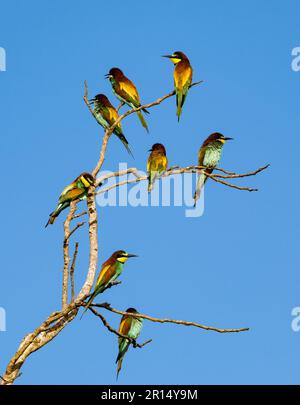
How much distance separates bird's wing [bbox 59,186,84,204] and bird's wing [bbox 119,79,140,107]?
6.85 feet

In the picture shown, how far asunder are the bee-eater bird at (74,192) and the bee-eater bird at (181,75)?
123 centimetres

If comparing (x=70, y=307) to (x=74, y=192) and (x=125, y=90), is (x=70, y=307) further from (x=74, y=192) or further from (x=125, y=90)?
(x=125, y=90)

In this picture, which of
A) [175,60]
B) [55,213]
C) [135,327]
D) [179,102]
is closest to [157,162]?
[179,102]

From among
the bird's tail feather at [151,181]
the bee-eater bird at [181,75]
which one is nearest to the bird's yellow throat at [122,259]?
the bird's tail feather at [151,181]

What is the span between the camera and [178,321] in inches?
196

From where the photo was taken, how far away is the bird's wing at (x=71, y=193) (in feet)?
19.1

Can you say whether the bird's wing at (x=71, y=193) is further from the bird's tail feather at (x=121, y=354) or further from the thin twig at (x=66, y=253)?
the bird's tail feather at (x=121, y=354)

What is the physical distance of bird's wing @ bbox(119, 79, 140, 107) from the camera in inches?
309

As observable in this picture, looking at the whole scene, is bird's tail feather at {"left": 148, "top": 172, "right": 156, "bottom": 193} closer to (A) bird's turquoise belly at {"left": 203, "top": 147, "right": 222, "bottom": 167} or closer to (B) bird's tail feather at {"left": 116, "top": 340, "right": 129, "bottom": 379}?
(A) bird's turquoise belly at {"left": 203, "top": 147, "right": 222, "bottom": 167}

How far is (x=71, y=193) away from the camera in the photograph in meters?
5.86

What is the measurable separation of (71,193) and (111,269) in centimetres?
56

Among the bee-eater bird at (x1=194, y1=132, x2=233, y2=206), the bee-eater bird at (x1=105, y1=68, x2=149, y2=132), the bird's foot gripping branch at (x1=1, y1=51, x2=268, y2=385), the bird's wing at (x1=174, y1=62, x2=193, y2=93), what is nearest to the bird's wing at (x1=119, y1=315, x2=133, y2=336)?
the bird's foot gripping branch at (x1=1, y1=51, x2=268, y2=385)
